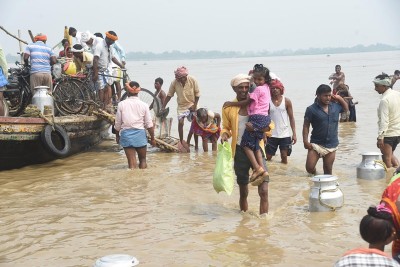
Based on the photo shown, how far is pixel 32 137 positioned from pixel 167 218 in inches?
155

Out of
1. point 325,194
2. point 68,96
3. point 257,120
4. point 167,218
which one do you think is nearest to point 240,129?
point 257,120

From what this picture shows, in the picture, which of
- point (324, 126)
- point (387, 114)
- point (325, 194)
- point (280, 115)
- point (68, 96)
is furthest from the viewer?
point (68, 96)

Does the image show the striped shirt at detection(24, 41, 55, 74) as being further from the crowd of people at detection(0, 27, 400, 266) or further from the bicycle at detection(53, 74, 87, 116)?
the bicycle at detection(53, 74, 87, 116)

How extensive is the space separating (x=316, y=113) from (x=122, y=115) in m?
3.04

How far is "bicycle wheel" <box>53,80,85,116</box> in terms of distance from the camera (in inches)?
426

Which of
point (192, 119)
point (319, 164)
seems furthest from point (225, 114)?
point (192, 119)

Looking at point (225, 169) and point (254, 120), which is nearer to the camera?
point (254, 120)

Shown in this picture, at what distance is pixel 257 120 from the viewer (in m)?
5.87

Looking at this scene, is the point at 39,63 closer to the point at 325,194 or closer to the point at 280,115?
the point at 280,115

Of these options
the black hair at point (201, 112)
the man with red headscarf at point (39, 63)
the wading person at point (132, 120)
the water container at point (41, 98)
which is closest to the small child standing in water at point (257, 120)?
the wading person at point (132, 120)

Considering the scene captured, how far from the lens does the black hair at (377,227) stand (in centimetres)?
314

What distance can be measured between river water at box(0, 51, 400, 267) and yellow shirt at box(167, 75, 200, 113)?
144 centimetres

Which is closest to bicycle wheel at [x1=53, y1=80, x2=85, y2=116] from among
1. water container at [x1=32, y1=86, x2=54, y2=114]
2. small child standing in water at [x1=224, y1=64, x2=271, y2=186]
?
water container at [x1=32, y1=86, x2=54, y2=114]

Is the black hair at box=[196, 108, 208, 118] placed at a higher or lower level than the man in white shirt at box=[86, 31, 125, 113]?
lower
